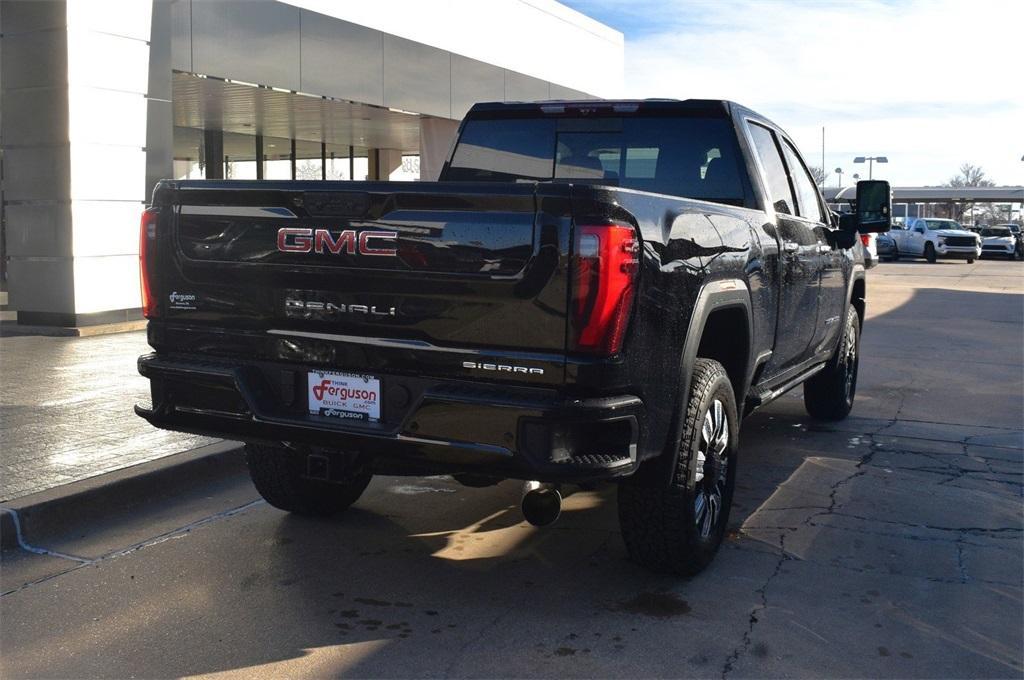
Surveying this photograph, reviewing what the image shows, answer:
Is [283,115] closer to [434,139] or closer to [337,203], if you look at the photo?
[434,139]

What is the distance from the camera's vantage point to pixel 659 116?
577 centimetres

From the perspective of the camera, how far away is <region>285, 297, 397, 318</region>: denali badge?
396 centimetres

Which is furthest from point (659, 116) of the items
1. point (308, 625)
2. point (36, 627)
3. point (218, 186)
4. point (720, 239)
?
point (36, 627)

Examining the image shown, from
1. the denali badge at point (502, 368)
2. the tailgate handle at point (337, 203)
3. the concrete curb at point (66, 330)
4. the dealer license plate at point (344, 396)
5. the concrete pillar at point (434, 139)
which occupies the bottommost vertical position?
the concrete curb at point (66, 330)

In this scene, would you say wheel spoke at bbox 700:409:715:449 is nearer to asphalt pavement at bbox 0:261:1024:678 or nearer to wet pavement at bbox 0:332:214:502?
asphalt pavement at bbox 0:261:1024:678

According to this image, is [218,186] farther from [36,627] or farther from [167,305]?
[36,627]

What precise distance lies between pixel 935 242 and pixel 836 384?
A: 1388 inches

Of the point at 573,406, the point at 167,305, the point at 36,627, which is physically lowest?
the point at 36,627

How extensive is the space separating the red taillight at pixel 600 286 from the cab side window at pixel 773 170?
2.42m

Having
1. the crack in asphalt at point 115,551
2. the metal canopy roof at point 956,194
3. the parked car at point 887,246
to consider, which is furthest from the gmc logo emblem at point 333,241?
the metal canopy roof at point 956,194

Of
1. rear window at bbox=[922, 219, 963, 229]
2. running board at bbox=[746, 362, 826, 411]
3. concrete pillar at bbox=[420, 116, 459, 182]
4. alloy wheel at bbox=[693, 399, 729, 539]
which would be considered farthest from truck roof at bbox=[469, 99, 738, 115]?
rear window at bbox=[922, 219, 963, 229]

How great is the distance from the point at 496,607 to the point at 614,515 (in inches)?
58.7

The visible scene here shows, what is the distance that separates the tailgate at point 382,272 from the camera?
3.71m

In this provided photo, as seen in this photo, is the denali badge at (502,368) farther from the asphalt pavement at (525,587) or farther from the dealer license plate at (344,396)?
the asphalt pavement at (525,587)
